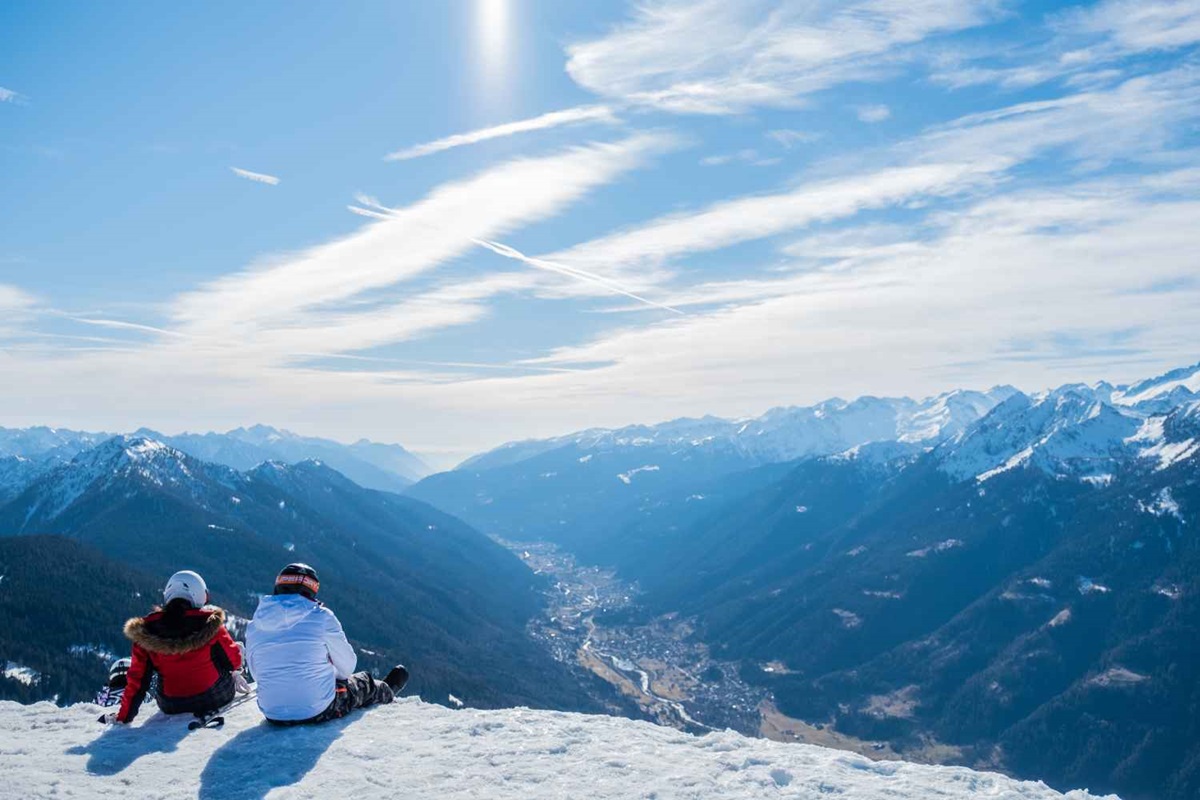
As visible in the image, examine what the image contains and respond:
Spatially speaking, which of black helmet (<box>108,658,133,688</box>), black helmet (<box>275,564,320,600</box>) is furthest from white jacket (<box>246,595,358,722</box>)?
black helmet (<box>108,658,133,688</box>)

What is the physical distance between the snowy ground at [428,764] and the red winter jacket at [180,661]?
0.51 m

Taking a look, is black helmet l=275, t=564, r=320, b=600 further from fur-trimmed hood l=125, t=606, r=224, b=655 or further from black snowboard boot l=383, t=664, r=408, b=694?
black snowboard boot l=383, t=664, r=408, b=694

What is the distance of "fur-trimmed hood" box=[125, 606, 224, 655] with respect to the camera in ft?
56.5

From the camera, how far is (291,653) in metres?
16.5

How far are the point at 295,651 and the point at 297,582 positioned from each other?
61.2 inches

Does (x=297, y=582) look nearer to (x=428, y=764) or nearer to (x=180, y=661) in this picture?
(x=180, y=661)

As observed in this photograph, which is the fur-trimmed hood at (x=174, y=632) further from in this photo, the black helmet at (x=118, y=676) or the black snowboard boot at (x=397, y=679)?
the black snowboard boot at (x=397, y=679)

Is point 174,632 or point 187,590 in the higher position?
point 187,590

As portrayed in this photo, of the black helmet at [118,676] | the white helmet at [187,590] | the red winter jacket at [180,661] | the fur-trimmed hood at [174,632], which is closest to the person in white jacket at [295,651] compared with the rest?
the fur-trimmed hood at [174,632]

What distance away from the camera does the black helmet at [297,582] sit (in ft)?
55.9

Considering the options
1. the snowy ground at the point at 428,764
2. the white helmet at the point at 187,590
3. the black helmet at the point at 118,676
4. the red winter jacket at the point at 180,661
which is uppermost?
the white helmet at the point at 187,590

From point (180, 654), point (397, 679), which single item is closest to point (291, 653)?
point (180, 654)

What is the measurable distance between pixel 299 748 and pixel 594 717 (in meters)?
8.07

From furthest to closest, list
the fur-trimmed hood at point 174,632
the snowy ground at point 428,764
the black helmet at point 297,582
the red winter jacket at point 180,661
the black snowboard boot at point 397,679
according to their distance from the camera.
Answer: the black snowboard boot at point 397,679
the red winter jacket at point 180,661
the fur-trimmed hood at point 174,632
the black helmet at point 297,582
the snowy ground at point 428,764
